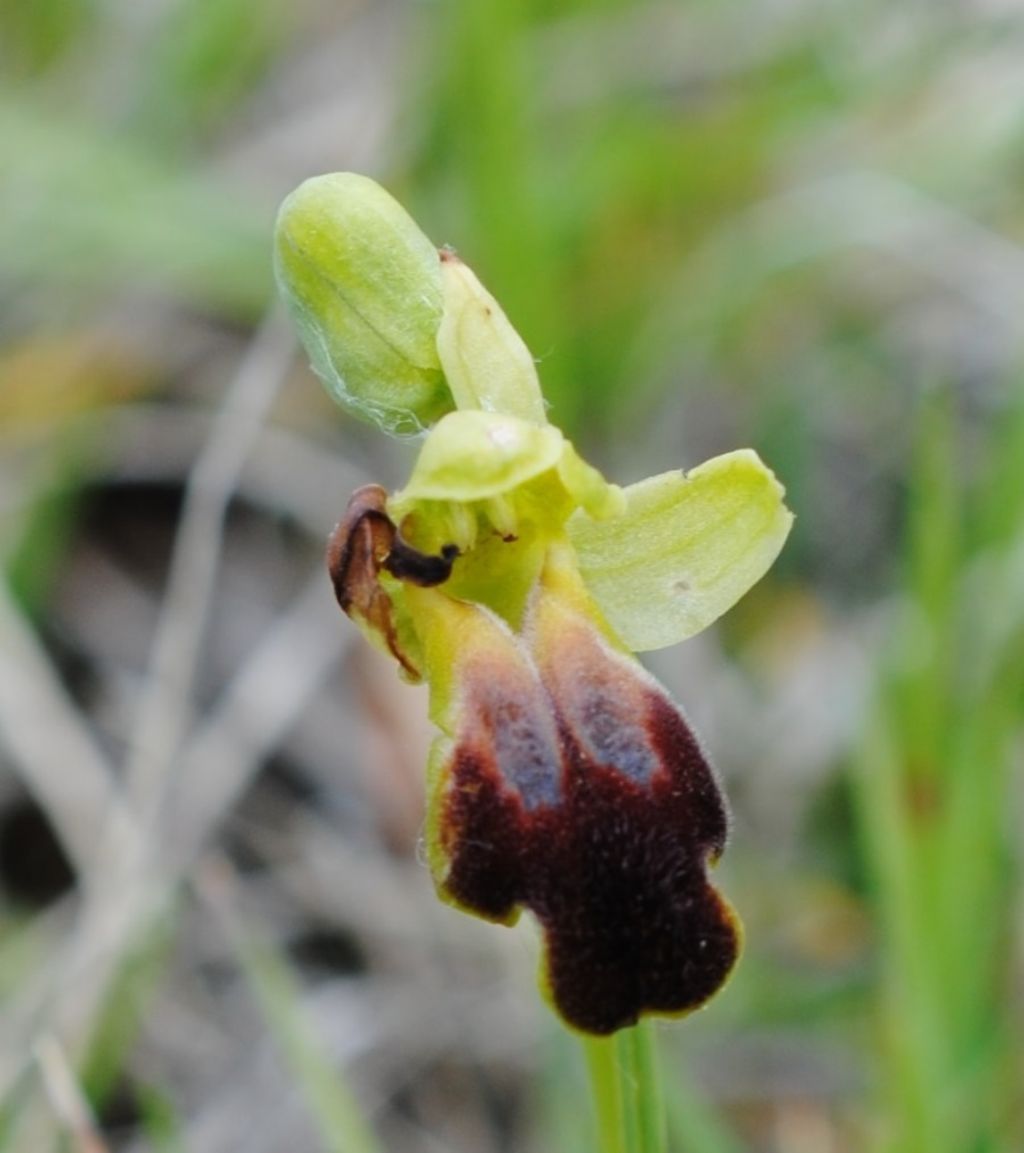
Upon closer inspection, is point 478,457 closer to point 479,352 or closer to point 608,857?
point 479,352

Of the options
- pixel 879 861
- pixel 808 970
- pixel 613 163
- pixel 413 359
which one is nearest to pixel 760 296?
pixel 613 163

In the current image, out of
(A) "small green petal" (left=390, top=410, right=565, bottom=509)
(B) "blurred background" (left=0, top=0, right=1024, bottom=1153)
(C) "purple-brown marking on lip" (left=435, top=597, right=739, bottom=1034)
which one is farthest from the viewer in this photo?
(B) "blurred background" (left=0, top=0, right=1024, bottom=1153)

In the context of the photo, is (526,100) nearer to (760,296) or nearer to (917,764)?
(760,296)

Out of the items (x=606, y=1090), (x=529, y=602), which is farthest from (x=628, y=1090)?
(x=529, y=602)

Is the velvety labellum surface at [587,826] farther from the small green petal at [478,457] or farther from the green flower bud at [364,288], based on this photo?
the green flower bud at [364,288]

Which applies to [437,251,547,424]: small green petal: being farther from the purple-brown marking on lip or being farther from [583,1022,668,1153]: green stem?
[583,1022,668,1153]: green stem

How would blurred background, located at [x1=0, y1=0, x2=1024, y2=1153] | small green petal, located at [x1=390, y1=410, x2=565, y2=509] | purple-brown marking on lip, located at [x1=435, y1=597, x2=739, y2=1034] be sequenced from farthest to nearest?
1. blurred background, located at [x1=0, y1=0, x2=1024, y2=1153]
2. small green petal, located at [x1=390, y1=410, x2=565, y2=509]
3. purple-brown marking on lip, located at [x1=435, y1=597, x2=739, y2=1034]

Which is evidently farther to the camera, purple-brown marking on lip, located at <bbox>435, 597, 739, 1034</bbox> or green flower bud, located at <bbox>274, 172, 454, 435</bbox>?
green flower bud, located at <bbox>274, 172, 454, 435</bbox>

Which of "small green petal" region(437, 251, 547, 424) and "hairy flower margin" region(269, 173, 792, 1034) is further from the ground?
"small green petal" region(437, 251, 547, 424)

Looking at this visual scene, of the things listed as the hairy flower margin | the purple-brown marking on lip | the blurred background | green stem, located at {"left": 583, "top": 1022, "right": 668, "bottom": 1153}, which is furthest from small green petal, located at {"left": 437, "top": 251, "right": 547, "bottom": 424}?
the blurred background
